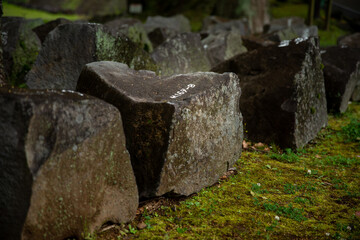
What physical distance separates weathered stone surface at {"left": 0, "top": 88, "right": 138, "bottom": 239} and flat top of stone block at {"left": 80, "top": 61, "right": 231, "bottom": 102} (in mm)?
694

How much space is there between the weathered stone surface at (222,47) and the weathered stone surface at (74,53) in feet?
12.2

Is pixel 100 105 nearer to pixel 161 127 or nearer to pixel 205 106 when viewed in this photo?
pixel 161 127

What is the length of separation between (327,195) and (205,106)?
1.69 meters

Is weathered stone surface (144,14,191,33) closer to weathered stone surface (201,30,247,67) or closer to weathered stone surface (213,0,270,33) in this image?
weathered stone surface (201,30,247,67)

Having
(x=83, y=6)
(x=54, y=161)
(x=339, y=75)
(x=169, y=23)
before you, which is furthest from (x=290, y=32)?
(x=83, y=6)

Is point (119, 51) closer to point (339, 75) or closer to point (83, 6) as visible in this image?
point (339, 75)

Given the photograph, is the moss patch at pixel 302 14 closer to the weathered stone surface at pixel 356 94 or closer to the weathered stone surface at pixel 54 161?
the weathered stone surface at pixel 356 94

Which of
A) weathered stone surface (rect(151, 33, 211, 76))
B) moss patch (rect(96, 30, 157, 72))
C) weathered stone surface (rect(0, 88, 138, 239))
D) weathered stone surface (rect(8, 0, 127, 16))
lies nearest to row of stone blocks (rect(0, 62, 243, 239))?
weathered stone surface (rect(0, 88, 138, 239))

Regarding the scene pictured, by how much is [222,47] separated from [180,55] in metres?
2.34

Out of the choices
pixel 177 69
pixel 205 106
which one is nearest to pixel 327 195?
pixel 205 106

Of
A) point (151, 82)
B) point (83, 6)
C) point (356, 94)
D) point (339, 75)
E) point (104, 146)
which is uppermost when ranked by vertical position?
point (83, 6)

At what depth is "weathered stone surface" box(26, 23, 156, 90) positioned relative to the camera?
4.76 metres

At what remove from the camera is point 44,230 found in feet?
7.64

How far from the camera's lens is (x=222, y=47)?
8961 mm
